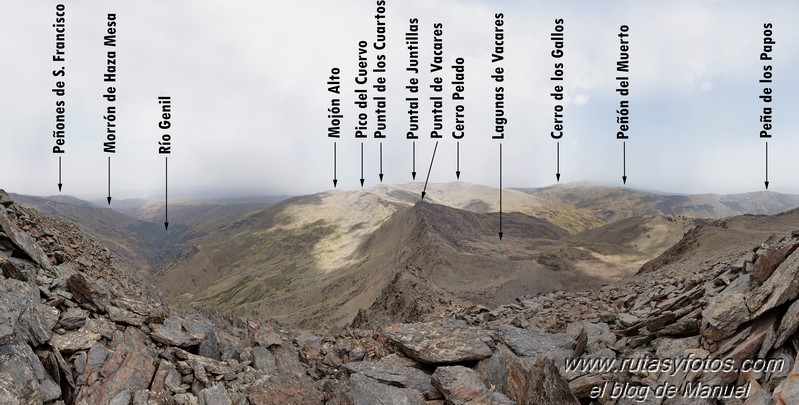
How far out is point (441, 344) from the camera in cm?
1239

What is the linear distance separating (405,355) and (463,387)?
9.07 ft

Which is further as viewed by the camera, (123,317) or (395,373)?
(123,317)

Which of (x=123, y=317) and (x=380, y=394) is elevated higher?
(x=123, y=317)

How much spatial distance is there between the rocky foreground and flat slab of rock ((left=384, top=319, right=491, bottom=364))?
44 mm

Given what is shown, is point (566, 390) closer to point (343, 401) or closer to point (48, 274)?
point (343, 401)

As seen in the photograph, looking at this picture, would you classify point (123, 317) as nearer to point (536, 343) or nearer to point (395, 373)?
point (395, 373)

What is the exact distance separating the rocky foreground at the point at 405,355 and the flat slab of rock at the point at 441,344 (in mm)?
44

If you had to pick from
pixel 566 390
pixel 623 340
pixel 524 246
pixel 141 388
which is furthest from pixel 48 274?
pixel 524 246

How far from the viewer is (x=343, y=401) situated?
1070 centimetres

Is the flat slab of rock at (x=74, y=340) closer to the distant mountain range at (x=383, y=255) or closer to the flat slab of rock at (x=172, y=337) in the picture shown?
the flat slab of rock at (x=172, y=337)

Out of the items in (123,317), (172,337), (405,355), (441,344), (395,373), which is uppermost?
(123,317)

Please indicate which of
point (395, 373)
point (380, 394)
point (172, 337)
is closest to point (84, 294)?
point (172, 337)

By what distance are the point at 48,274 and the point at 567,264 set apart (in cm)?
5259

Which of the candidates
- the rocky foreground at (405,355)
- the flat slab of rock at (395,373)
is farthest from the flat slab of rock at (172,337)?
the flat slab of rock at (395,373)
